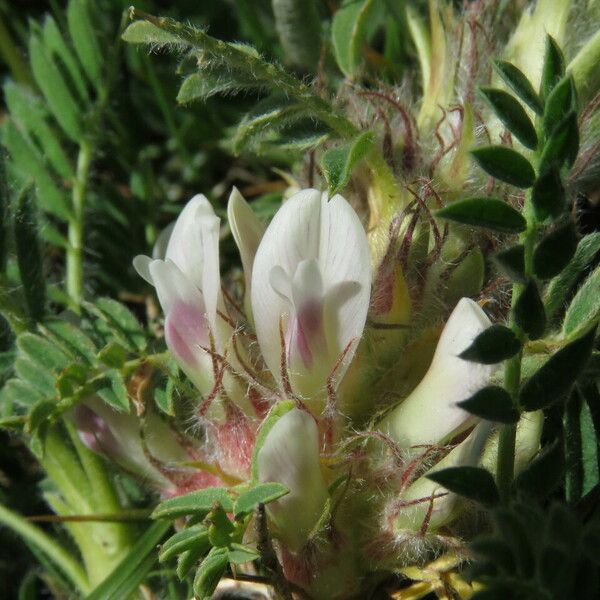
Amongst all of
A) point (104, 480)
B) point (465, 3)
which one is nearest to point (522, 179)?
point (465, 3)

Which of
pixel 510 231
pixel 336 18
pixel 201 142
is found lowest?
pixel 510 231

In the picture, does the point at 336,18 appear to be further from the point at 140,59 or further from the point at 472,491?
the point at 472,491

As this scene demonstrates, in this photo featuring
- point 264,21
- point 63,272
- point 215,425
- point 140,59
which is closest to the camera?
point 215,425

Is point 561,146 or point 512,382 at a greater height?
point 561,146

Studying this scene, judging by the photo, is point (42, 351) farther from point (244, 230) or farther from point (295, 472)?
point (295, 472)

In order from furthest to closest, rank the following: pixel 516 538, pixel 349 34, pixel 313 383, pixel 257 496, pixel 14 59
A: pixel 14 59, pixel 349 34, pixel 313 383, pixel 257 496, pixel 516 538

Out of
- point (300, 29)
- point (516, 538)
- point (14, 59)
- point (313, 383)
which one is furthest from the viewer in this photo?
point (14, 59)

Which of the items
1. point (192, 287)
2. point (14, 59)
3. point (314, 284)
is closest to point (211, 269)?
point (192, 287)

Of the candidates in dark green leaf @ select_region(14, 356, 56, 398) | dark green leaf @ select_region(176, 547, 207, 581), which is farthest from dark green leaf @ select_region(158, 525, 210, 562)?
dark green leaf @ select_region(14, 356, 56, 398)

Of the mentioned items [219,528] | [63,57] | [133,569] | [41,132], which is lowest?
[133,569]
